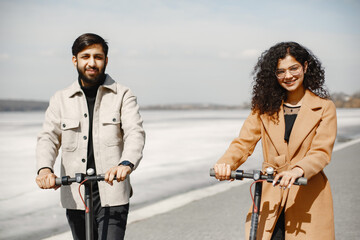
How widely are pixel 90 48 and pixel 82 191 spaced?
1024mm

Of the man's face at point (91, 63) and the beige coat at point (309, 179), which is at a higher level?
the man's face at point (91, 63)

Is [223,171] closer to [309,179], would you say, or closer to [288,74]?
[309,179]

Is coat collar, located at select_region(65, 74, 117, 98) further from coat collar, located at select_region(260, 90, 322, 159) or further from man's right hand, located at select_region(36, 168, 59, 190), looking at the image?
coat collar, located at select_region(260, 90, 322, 159)

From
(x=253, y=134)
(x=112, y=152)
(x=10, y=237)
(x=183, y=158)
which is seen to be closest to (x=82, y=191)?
(x=112, y=152)

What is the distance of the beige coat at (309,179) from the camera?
10.0 feet

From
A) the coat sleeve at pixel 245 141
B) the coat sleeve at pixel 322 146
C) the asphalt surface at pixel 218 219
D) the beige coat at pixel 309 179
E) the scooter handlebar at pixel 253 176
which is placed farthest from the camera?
the asphalt surface at pixel 218 219

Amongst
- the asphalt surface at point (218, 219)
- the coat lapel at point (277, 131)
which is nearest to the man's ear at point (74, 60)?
the coat lapel at point (277, 131)

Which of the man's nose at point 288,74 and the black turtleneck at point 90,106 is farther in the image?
the black turtleneck at point 90,106

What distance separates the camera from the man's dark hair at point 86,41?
322cm

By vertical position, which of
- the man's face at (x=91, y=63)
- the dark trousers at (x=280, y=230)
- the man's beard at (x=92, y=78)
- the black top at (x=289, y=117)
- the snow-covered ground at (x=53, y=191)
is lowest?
the snow-covered ground at (x=53, y=191)

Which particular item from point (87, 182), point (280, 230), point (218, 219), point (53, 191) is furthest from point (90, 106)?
point (53, 191)

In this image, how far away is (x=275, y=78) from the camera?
10.9 ft

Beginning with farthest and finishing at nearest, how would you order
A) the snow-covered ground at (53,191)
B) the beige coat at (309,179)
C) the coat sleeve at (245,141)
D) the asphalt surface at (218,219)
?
the snow-covered ground at (53,191), the asphalt surface at (218,219), the coat sleeve at (245,141), the beige coat at (309,179)

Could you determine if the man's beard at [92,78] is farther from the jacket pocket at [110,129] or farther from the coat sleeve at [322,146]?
the coat sleeve at [322,146]
